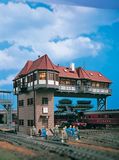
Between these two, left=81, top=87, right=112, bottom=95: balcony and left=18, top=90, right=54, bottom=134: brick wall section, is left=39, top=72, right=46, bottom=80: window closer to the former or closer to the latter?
left=18, top=90, right=54, bottom=134: brick wall section

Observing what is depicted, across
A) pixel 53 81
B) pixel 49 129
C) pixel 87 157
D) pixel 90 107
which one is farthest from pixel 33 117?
pixel 90 107

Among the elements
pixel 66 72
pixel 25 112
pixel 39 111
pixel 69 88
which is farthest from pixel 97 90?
pixel 39 111

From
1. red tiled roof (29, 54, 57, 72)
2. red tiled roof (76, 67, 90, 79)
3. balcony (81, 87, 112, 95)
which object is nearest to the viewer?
red tiled roof (29, 54, 57, 72)

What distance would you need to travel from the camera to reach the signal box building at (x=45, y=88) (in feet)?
116

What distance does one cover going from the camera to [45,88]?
3544 centimetres

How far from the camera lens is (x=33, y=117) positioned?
3522 cm

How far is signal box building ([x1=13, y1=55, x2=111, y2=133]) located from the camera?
3538 cm

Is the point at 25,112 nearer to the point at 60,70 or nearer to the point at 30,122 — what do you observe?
the point at 30,122

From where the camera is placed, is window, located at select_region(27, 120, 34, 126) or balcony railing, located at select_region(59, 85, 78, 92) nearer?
window, located at select_region(27, 120, 34, 126)

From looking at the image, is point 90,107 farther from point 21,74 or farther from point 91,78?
point 21,74

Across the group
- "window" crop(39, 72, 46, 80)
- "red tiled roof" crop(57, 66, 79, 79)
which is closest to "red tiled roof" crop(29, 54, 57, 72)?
"window" crop(39, 72, 46, 80)

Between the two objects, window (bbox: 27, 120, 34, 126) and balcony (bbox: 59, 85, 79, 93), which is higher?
balcony (bbox: 59, 85, 79, 93)

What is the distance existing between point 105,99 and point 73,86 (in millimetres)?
7555

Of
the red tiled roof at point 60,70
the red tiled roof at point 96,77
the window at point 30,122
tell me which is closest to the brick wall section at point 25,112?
the window at point 30,122
